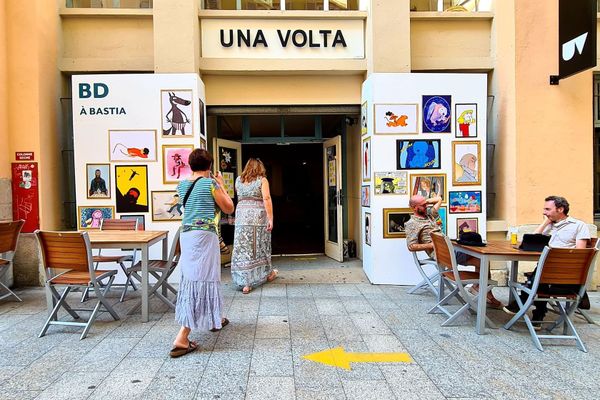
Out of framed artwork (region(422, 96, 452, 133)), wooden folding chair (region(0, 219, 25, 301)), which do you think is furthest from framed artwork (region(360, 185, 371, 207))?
wooden folding chair (region(0, 219, 25, 301))

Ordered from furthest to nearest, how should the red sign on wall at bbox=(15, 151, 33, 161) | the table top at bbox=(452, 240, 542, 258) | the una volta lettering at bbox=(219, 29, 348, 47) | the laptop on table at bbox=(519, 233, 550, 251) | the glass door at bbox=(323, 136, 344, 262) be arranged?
the glass door at bbox=(323, 136, 344, 262) → the una volta lettering at bbox=(219, 29, 348, 47) → the red sign on wall at bbox=(15, 151, 33, 161) → the laptop on table at bbox=(519, 233, 550, 251) → the table top at bbox=(452, 240, 542, 258)

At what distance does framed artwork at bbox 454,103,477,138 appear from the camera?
600cm

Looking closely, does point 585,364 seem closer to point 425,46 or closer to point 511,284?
point 511,284

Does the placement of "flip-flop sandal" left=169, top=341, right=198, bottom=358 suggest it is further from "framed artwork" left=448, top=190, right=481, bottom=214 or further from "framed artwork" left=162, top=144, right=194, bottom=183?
"framed artwork" left=448, top=190, right=481, bottom=214

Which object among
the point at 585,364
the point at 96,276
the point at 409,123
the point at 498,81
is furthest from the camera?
the point at 498,81

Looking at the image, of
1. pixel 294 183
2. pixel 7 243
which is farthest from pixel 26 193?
pixel 294 183

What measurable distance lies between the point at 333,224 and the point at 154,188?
11.0 ft

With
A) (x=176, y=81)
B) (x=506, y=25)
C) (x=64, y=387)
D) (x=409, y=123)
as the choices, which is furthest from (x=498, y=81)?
(x=64, y=387)

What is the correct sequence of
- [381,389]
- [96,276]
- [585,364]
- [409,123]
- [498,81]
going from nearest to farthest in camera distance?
[381,389], [585,364], [96,276], [409,123], [498,81]

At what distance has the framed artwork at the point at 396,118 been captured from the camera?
5.91 meters

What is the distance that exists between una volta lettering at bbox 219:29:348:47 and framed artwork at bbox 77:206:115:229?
322cm

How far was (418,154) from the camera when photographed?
235 inches

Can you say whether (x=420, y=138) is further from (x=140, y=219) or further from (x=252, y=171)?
(x=140, y=219)

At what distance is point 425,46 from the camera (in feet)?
22.2
